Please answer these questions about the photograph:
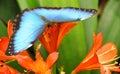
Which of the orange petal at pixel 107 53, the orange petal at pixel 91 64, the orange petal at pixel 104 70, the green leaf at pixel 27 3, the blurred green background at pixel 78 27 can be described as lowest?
the orange petal at pixel 104 70

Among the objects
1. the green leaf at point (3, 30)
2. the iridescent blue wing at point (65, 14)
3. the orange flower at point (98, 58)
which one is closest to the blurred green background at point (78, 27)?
the green leaf at point (3, 30)

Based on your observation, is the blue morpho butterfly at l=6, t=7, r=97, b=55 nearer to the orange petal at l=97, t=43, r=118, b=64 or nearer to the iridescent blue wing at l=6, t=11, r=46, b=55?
the iridescent blue wing at l=6, t=11, r=46, b=55

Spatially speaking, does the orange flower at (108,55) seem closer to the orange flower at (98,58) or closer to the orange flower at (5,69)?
the orange flower at (98,58)

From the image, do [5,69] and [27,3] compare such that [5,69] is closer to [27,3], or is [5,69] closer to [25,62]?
[25,62]

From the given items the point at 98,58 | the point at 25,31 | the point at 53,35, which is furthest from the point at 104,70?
the point at 25,31

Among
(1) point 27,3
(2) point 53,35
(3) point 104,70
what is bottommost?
(3) point 104,70

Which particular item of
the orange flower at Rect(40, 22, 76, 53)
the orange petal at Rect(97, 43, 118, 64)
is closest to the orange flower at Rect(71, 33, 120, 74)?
the orange petal at Rect(97, 43, 118, 64)

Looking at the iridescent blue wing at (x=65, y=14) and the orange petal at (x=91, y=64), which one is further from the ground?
the iridescent blue wing at (x=65, y=14)
